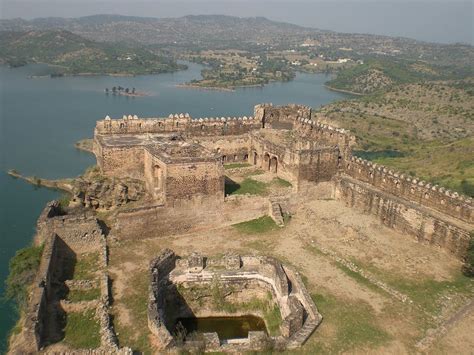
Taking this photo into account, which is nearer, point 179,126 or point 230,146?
point 179,126

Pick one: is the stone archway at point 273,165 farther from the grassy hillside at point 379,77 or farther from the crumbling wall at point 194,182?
the grassy hillside at point 379,77

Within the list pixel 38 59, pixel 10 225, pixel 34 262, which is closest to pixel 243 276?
pixel 34 262

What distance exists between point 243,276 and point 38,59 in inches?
6229

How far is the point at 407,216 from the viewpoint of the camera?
77.3 feet

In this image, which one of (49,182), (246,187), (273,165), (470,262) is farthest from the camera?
(49,182)

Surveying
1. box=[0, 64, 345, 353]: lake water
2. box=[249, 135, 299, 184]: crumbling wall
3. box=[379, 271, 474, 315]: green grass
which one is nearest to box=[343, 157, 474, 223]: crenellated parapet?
box=[249, 135, 299, 184]: crumbling wall

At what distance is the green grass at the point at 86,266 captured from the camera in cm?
2016

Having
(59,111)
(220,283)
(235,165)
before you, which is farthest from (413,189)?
(59,111)

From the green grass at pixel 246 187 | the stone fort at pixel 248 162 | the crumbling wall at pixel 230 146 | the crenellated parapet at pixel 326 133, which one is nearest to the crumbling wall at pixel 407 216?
the stone fort at pixel 248 162

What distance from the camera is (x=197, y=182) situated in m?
23.2

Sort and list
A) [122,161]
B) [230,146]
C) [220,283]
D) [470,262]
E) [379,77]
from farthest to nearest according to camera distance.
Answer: [379,77] → [230,146] → [122,161] → [470,262] → [220,283]

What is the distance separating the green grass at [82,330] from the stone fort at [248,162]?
17.6ft

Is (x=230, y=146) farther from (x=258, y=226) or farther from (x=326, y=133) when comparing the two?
(x=258, y=226)

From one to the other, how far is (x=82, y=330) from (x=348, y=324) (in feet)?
30.2
